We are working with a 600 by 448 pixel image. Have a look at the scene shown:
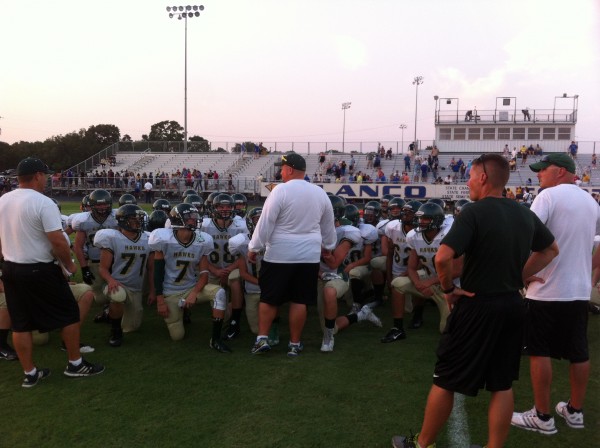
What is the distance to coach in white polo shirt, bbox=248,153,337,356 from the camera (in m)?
4.69

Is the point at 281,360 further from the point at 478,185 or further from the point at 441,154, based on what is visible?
the point at 441,154

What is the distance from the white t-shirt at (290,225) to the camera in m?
4.67

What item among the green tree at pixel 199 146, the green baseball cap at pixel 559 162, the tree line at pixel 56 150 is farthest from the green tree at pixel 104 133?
the green baseball cap at pixel 559 162

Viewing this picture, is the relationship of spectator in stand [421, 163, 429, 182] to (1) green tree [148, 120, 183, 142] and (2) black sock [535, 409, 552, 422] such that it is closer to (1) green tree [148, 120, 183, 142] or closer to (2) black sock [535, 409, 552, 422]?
(2) black sock [535, 409, 552, 422]

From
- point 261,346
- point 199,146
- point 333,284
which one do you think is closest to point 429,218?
point 333,284

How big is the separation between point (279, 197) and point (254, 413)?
1.92 metres

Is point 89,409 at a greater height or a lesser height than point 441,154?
lesser

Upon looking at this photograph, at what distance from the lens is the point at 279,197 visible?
4.66 meters

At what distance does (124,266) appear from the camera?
5793 mm

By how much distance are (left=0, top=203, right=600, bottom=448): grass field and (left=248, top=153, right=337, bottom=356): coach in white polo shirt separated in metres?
0.57

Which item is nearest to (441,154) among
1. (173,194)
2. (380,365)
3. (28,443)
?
(173,194)

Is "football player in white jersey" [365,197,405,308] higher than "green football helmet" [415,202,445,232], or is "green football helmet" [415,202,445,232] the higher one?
"green football helmet" [415,202,445,232]

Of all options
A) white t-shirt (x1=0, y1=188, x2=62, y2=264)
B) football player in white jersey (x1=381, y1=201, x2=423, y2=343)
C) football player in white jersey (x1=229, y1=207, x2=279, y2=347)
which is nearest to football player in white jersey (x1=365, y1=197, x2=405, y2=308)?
football player in white jersey (x1=381, y1=201, x2=423, y2=343)

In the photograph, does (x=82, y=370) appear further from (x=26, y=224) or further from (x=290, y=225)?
(x=290, y=225)
